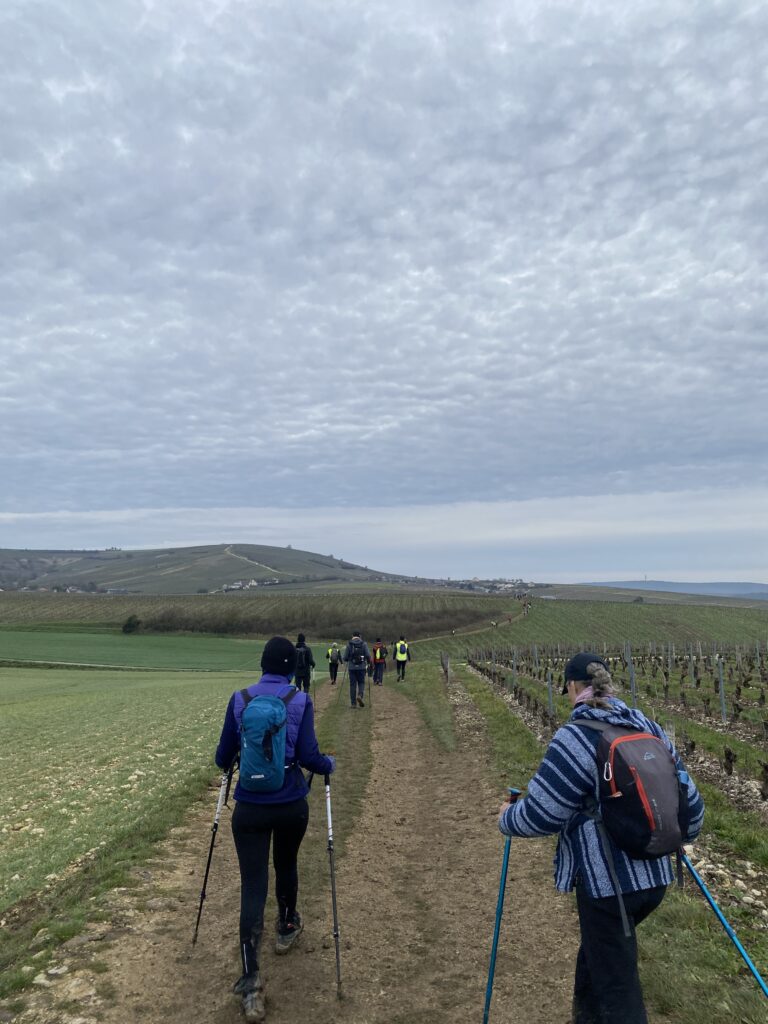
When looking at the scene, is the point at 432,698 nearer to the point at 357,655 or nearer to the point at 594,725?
the point at 357,655

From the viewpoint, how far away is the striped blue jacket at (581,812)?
157 inches

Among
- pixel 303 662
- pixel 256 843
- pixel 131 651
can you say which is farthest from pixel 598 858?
pixel 131 651

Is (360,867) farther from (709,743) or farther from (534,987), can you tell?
(709,743)

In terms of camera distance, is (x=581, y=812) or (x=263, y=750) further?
(x=263, y=750)

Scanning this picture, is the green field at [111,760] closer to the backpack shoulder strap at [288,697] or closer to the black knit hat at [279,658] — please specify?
the backpack shoulder strap at [288,697]

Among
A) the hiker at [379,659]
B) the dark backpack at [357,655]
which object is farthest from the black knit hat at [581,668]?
the hiker at [379,659]

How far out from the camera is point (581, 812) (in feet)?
13.7

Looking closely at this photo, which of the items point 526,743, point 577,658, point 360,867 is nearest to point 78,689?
point 526,743

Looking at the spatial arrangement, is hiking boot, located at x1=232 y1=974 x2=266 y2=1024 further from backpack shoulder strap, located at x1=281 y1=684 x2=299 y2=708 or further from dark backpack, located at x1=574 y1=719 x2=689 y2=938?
dark backpack, located at x1=574 y1=719 x2=689 y2=938

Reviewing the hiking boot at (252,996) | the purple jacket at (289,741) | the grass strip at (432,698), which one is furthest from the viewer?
the grass strip at (432,698)

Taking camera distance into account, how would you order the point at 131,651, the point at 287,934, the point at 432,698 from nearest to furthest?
the point at 287,934 → the point at 432,698 → the point at 131,651

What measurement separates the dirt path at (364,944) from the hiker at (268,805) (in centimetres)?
44

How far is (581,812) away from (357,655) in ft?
66.7

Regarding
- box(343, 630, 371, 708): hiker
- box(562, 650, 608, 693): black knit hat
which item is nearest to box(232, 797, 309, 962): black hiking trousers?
box(562, 650, 608, 693): black knit hat
